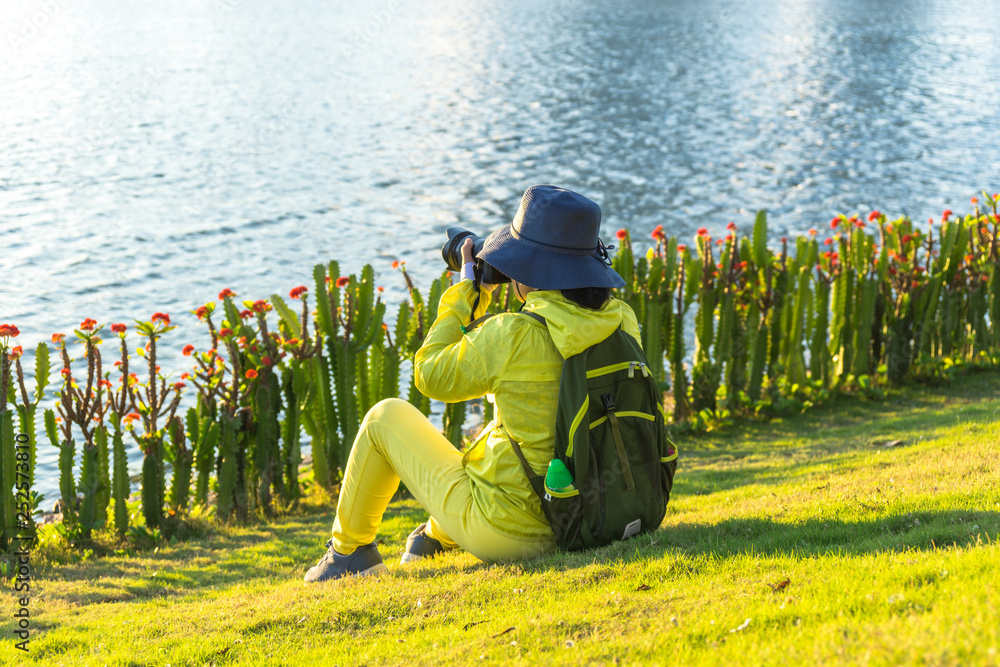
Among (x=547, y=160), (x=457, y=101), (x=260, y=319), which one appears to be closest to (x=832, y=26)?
(x=457, y=101)

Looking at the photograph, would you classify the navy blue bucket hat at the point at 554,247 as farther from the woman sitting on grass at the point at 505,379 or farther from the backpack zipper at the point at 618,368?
the backpack zipper at the point at 618,368

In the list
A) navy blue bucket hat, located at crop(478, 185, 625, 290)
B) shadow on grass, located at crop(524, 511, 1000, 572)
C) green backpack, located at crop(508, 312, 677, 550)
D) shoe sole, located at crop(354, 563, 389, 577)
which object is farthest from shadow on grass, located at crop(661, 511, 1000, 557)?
shoe sole, located at crop(354, 563, 389, 577)

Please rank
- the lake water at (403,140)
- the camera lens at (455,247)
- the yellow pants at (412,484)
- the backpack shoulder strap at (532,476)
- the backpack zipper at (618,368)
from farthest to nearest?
the lake water at (403,140) → the camera lens at (455,247) → the yellow pants at (412,484) → the backpack shoulder strap at (532,476) → the backpack zipper at (618,368)

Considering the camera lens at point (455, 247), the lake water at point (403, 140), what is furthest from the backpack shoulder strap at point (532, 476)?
the lake water at point (403, 140)

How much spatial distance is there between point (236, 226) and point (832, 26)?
3464cm

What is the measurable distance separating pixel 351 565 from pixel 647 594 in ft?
4.99

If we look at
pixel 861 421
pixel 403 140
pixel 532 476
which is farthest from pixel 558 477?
pixel 403 140

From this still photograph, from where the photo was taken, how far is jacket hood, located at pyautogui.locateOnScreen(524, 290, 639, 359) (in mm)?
3322

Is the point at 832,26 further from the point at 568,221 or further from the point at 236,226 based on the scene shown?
the point at 568,221

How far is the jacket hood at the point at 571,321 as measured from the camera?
332 centimetres

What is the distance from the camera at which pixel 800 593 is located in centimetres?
287

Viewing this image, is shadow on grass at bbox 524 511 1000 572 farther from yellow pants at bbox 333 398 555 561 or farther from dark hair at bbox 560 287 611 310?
dark hair at bbox 560 287 611 310

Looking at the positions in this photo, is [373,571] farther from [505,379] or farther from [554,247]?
[554,247]

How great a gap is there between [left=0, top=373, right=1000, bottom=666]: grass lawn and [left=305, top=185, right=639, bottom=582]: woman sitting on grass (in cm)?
27
